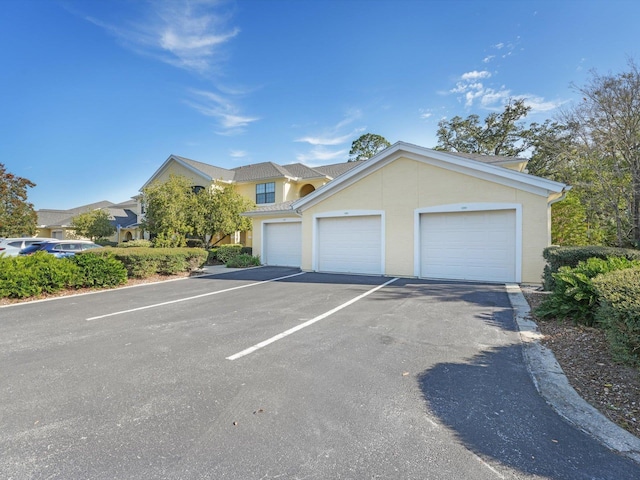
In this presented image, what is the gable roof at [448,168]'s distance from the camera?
359 inches

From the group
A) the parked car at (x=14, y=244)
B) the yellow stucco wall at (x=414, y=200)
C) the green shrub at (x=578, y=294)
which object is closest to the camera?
the green shrub at (x=578, y=294)

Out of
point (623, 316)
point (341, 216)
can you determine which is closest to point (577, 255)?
point (623, 316)

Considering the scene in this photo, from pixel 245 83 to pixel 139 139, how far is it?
332 inches

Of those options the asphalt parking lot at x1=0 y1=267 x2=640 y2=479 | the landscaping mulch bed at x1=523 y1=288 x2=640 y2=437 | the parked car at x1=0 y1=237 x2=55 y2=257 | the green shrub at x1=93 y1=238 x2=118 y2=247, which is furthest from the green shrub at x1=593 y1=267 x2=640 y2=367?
the green shrub at x1=93 y1=238 x2=118 y2=247

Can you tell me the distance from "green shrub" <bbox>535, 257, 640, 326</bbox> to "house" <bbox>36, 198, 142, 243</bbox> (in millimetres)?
31611

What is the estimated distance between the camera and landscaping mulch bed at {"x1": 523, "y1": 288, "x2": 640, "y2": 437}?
2.69 m

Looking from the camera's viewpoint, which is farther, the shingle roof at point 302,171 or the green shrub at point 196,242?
the shingle roof at point 302,171

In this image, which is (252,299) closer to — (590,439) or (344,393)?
(344,393)

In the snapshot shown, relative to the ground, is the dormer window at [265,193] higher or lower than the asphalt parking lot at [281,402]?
higher

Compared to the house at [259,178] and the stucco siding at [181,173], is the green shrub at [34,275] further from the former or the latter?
the stucco siding at [181,173]

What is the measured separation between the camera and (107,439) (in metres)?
2.35

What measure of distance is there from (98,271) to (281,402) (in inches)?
380

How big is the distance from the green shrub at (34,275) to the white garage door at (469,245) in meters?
11.6

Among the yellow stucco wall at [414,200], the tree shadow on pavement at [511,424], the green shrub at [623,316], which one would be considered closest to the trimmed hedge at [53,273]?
the yellow stucco wall at [414,200]
